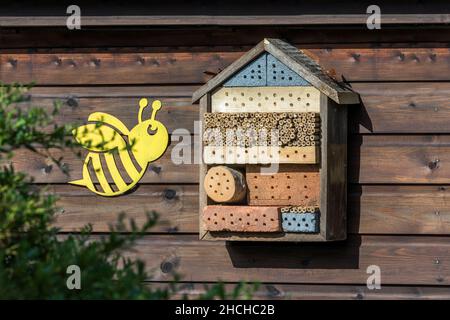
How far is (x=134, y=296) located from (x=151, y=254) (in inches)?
130

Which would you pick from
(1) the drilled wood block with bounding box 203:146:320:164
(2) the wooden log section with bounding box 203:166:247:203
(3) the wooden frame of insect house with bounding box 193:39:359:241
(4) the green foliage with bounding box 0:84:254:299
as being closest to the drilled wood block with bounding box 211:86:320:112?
(3) the wooden frame of insect house with bounding box 193:39:359:241

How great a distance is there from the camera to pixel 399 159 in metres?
5.92

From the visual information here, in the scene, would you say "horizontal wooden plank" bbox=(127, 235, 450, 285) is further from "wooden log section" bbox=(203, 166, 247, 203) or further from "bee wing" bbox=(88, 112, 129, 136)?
"bee wing" bbox=(88, 112, 129, 136)

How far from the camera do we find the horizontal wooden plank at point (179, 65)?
5.93 metres

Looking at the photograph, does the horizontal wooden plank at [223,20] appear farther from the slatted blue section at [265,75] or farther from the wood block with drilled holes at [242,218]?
the wood block with drilled holes at [242,218]

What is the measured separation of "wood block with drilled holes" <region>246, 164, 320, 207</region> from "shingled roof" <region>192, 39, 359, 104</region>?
0.41m

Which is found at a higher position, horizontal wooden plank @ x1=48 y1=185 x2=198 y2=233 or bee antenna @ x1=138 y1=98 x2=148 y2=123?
bee antenna @ x1=138 y1=98 x2=148 y2=123

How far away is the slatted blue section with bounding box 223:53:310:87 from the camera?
5.73 meters

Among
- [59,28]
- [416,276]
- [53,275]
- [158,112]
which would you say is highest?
[59,28]

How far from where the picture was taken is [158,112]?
6.17m

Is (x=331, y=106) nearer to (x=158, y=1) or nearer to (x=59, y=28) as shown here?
(x=158, y=1)

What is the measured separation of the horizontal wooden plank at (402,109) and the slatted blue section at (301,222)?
595 mm

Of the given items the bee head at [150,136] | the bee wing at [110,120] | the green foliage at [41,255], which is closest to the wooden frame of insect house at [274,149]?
the bee head at [150,136]
